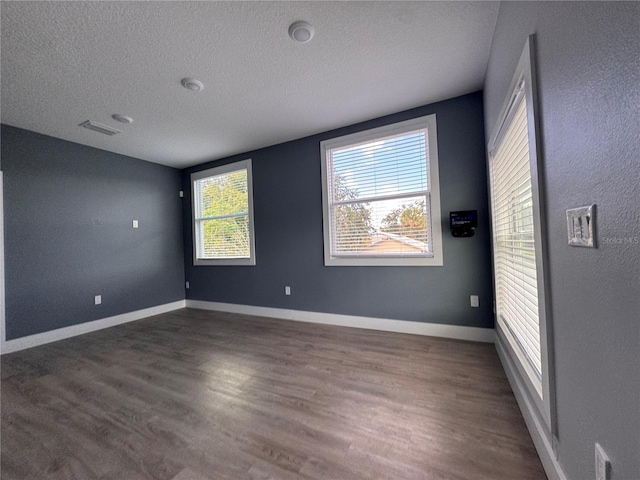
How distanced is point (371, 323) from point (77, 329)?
3.89 metres

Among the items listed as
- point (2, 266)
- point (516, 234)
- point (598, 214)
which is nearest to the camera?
point (598, 214)

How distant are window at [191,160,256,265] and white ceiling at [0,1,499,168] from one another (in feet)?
3.79

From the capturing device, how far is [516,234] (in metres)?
1.66

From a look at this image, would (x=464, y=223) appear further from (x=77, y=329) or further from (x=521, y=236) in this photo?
(x=77, y=329)

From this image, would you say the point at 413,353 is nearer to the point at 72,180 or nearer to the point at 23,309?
the point at 23,309

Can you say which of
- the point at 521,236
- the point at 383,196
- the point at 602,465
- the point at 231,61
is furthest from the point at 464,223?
the point at 231,61

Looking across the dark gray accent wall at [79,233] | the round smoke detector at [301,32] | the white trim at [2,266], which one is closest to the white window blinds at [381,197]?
the round smoke detector at [301,32]

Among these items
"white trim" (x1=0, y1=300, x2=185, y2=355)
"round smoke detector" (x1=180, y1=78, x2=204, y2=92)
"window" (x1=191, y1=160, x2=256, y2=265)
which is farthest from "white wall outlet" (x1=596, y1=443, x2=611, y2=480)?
"white trim" (x1=0, y1=300, x2=185, y2=355)

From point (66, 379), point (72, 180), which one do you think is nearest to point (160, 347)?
point (66, 379)

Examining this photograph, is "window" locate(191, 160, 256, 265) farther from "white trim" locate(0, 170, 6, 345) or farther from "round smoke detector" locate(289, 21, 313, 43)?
"round smoke detector" locate(289, 21, 313, 43)

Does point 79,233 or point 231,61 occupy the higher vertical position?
point 231,61

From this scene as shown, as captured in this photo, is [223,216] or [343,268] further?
[223,216]

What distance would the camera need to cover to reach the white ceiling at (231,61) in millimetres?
1632

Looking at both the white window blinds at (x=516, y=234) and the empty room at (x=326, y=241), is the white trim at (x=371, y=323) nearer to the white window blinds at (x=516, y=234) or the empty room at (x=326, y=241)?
the empty room at (x=326, y=241)
